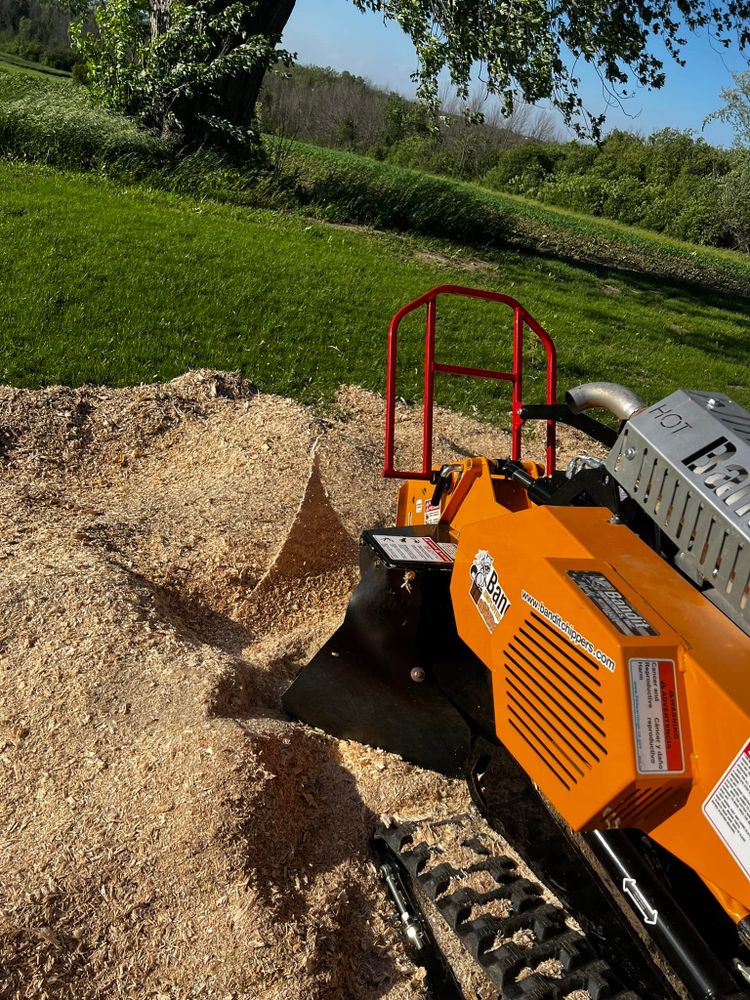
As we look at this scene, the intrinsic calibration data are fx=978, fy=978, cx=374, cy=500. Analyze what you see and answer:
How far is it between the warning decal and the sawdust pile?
1.11 meters

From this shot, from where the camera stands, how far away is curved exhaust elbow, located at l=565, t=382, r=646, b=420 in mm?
2650

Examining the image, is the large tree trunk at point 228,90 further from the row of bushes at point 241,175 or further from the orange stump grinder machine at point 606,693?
the orange stump grinder machine at point 606,693

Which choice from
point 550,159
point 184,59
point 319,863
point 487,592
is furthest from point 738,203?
point 319,863

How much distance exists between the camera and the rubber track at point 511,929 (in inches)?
88.3

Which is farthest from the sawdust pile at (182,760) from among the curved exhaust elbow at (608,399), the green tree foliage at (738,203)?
the green tree foliage at (738,203)

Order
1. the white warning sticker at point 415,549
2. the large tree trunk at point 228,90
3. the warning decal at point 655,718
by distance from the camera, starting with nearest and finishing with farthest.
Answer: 1. the warning decal at point 655,718
2. the white warning sticker at point 415,549
3. the large tree trunk at point 228,90

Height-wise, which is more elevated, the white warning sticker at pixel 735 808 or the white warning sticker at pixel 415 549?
the white warning sticker at pixel 735 808

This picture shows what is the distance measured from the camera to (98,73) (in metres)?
11.7

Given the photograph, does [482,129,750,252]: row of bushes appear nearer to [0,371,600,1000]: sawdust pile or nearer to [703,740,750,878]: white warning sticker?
[0,371,600,1000]: sawdust pile

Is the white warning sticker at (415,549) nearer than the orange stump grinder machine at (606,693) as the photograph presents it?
No

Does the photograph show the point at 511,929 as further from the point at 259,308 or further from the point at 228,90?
the point at 228,90

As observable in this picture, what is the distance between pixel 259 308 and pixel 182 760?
5.30 m

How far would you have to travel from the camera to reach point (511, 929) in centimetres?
242

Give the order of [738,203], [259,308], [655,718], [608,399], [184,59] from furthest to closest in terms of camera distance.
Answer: [738,203] < [184,59] < [259,308] < [608,399] < [655,718]
